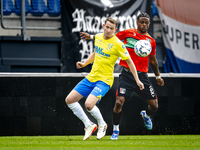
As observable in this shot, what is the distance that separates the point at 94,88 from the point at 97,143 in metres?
0.88

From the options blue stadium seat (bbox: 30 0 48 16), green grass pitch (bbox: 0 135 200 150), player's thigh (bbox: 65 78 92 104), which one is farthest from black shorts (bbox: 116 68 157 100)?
blue stadium seat (bbox: 30 0 48 16)

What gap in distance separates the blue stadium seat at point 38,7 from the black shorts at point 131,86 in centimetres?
465

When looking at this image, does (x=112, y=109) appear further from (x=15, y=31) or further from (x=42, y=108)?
(x=15, y=31)

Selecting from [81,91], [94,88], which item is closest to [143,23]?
[94,88]

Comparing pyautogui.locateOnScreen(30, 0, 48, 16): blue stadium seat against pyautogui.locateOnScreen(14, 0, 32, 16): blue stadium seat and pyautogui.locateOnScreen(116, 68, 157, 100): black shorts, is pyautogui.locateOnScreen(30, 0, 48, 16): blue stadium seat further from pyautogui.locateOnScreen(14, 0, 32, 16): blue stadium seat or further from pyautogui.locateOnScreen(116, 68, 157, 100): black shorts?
pyautogui.locateOnScreen(116, 68, 157, 100): black shorts

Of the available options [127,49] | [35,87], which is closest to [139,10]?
[127,49]

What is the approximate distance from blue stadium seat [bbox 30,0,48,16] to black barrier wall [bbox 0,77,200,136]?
4031mm

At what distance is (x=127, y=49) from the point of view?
240 inches

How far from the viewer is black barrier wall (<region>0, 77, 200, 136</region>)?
6.33 m

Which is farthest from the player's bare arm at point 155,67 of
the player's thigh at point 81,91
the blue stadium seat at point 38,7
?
the blue stadium seat at point 38,7

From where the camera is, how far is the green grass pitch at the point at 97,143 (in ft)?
16.2

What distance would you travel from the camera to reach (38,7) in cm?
991

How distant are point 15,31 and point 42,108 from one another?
14.1 feet

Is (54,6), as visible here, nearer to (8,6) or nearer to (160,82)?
(8,6)
